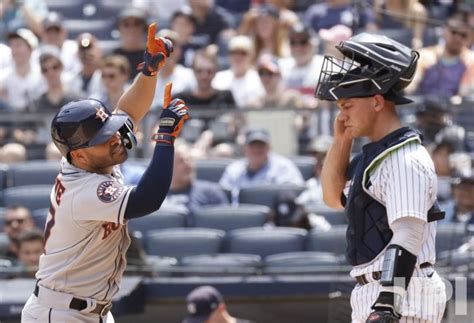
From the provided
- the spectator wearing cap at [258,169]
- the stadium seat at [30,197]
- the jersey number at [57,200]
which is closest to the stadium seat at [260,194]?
the spectator wearing cap at [258,169]

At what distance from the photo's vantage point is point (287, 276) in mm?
7176

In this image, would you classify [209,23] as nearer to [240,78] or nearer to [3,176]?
[240,78]

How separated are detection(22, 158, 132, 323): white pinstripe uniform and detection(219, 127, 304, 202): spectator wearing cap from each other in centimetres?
440

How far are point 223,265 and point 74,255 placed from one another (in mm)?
3234

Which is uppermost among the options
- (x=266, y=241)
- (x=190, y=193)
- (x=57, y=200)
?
(x=57, y=200)

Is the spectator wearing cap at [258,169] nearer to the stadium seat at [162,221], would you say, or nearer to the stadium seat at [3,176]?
the stadium seat at [162,221]

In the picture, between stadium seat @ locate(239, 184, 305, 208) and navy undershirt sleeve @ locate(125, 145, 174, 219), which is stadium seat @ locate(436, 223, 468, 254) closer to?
stadium seat @ locate(239, 184, 305, 208)

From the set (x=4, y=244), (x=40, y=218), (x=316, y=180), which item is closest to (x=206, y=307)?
(x=4, y=244)

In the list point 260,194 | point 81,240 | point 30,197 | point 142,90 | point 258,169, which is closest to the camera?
point 81,240

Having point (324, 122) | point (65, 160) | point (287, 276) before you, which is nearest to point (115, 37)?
point (324, 122)

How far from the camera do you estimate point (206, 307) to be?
6.58 metres

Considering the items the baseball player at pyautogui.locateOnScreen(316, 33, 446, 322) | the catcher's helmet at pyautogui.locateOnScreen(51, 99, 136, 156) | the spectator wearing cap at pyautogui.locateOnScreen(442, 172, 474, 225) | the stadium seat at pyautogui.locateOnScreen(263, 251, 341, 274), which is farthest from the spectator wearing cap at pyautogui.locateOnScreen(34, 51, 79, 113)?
the baseball player at pyautogui.locateOnScreen(316, 33, 446, 322)

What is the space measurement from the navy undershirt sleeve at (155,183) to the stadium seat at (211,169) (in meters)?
4.96

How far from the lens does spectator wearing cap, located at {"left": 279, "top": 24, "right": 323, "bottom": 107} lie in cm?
954
